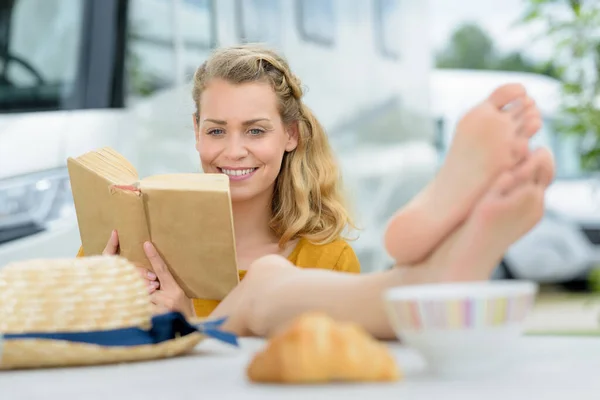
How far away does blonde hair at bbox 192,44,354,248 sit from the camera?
1.90 m

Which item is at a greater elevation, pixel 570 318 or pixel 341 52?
pixel 341 52

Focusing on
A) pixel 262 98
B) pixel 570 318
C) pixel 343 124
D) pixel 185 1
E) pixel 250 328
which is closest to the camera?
pixel 250 328

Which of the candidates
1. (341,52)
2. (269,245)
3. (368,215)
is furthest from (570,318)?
(269,245)

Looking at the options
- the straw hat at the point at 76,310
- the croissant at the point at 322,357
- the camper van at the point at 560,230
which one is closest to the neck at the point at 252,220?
the straw hat at the point at 76,310

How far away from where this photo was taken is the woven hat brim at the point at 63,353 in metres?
0.90

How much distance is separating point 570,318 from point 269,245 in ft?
13.2

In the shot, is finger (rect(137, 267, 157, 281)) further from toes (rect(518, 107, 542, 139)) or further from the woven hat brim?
toes (rect(518, 107, 542, 139))

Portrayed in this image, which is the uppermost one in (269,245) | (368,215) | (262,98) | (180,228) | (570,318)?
(262,98)

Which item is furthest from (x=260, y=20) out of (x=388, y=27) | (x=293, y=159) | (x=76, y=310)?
(x=76, y=310)

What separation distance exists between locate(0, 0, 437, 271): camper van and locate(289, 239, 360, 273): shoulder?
564 millimetres

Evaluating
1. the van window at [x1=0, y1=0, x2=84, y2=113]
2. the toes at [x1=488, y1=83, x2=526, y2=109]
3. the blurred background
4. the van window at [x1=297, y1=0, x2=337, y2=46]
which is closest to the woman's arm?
the toes at [x1=488, y1=83, x2=526, y2=109]

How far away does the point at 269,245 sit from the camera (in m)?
1.95

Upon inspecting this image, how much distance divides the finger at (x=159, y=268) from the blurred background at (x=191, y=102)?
2.85 ft

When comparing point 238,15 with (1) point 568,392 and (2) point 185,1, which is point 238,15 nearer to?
(2) point 185,1
